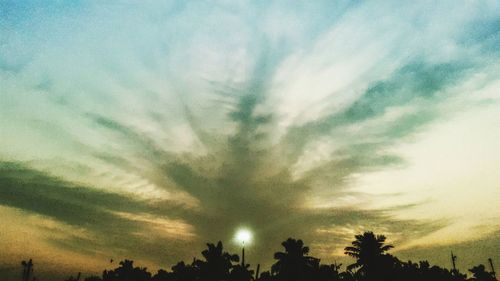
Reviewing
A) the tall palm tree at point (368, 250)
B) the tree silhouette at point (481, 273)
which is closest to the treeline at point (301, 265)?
the tall palm tree at point (368, 250)

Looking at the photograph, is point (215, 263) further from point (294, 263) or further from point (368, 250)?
point (368, 250)

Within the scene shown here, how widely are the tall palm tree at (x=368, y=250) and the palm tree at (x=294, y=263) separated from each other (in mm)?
4296

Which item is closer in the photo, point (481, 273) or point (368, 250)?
point (368, 250)

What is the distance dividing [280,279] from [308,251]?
170 inches

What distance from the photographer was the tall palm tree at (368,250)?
1487 inches

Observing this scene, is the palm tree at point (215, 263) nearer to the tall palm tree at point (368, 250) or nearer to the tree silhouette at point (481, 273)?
the tall palm tree at point (368, 250)

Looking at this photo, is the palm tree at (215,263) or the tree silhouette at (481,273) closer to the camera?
the palm tree at (215,263)

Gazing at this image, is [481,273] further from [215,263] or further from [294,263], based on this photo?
[215,263]

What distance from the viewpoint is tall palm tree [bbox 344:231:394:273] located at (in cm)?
3778

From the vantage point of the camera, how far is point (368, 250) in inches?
1497

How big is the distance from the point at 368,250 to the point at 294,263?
8.16 metres

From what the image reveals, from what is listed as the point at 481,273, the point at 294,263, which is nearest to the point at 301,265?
the point at 294,263

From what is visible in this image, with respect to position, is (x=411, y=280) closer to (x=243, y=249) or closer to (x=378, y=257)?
(x=378, y=257)

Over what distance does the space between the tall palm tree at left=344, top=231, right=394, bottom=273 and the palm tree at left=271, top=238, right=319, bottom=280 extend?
4.30 m
